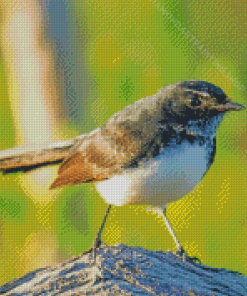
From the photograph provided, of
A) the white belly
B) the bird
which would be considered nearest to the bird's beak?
the bird

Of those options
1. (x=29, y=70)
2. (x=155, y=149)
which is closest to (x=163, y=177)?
(x=155, y=149)

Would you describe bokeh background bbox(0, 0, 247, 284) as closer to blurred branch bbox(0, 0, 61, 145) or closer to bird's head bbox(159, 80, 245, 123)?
blurred branch bbox(0, 0, 61, 145)

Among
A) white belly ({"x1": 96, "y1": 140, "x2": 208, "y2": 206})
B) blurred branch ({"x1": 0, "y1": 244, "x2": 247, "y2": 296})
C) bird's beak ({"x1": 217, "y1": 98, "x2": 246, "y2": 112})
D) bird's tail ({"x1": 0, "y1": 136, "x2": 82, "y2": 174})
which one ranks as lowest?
blurred branch ({"x1": 0, "y1": 244, "x2": 247, "y2": 296})

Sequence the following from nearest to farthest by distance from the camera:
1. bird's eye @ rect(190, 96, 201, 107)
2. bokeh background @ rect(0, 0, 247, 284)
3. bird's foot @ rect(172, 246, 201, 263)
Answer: bird's eye @ rect(190, 96, 201, 107) → bird's foot @ rect(172, 246, 201, 263) → bokeh background @ rect(0, 0, 247, 284)

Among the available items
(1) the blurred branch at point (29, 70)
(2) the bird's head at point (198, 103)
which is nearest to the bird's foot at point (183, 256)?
(2) the bird's head at point (198, 103)

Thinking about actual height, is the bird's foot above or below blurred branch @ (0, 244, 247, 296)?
above

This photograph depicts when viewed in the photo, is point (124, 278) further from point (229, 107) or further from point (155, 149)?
point (229, 107)

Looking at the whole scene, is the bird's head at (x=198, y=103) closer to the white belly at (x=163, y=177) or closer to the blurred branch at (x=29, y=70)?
the white belly at (x=163, y=177)
